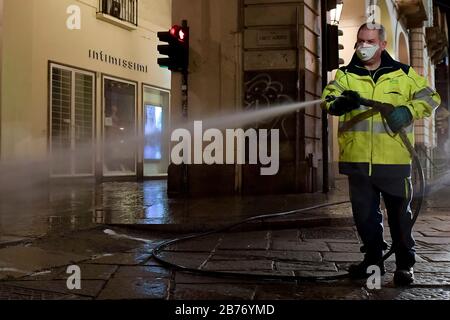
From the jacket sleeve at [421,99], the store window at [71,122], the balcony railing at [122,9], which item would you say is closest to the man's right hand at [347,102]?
the jacket sleeve at [421,99]

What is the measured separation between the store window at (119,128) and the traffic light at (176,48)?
5654 mm

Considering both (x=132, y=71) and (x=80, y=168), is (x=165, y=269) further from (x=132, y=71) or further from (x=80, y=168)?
(x=132, y=71)

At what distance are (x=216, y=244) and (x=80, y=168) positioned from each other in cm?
930

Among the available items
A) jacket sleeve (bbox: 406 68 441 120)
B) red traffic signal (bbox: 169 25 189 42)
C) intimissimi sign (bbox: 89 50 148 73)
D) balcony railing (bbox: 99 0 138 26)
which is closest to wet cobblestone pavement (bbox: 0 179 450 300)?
Result: jacket sleeve (bbox: 406 68 441 120)

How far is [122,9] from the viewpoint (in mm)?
15367

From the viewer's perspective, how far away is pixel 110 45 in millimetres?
15031

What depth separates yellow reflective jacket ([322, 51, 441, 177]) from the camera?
3.82 meters

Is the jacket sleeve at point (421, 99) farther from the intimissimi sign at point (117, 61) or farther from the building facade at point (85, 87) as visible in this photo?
the intimissimi sign at point (117, 61)

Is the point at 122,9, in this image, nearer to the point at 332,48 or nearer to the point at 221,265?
the point at 332,48

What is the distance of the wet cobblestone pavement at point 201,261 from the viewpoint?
3.80m

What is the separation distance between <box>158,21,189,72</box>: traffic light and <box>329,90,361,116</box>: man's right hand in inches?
244

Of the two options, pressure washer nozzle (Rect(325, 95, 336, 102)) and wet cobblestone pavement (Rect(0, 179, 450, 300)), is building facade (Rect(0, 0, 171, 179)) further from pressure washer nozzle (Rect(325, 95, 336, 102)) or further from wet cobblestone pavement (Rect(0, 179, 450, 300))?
pressure washer nozzle (Rect(325, 95, 336, 102))

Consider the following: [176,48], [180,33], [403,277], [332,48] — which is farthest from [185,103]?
[403,277]
